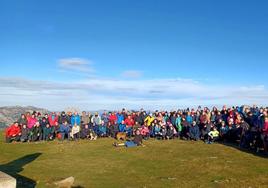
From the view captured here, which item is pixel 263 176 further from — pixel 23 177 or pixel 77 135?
pixel 77 135

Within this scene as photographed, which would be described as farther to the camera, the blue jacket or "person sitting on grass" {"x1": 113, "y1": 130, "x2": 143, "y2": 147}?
the blue jacket

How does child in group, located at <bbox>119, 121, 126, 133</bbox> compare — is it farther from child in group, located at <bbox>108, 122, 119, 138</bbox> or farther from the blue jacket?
the blue jacket

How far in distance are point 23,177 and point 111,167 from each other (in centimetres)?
494

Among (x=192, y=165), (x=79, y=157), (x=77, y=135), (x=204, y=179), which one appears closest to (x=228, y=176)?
(x=204, y=179)

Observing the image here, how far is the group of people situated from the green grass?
2.12 metres

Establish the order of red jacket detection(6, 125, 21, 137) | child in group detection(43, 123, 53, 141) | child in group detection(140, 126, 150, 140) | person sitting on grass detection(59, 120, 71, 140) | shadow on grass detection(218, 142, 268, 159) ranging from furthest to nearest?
child in group detection(43, 123, 53, 141)
person sitting on grass detection(59, 120, 71, 140)
child in group detection(140, 126, 150, 140)
red jacket detection(6, 125, 21, 137)
shadow on grass detection(218, 142, 268, 159)

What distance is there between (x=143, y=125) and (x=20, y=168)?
49.8 feet

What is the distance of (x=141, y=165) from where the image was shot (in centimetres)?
2155

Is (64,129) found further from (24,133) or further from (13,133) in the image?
(13,133)

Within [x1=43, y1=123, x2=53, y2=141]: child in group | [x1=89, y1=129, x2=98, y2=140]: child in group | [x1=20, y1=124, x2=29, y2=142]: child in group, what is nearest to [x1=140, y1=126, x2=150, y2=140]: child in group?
[x1=89, y1=129, x2=98, y2=140]: child in group

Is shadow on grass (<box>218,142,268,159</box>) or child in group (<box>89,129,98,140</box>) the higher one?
child in group (<box>89,129,98,140</box>)

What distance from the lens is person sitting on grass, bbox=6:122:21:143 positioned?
32281 millimetres

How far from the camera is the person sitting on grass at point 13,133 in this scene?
32281 millimetres

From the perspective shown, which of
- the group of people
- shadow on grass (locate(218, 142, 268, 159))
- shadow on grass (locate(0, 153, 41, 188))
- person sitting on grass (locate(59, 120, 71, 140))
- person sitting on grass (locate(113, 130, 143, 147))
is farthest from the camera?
person sitting on grass (locate(59, 120, 71, 140))
